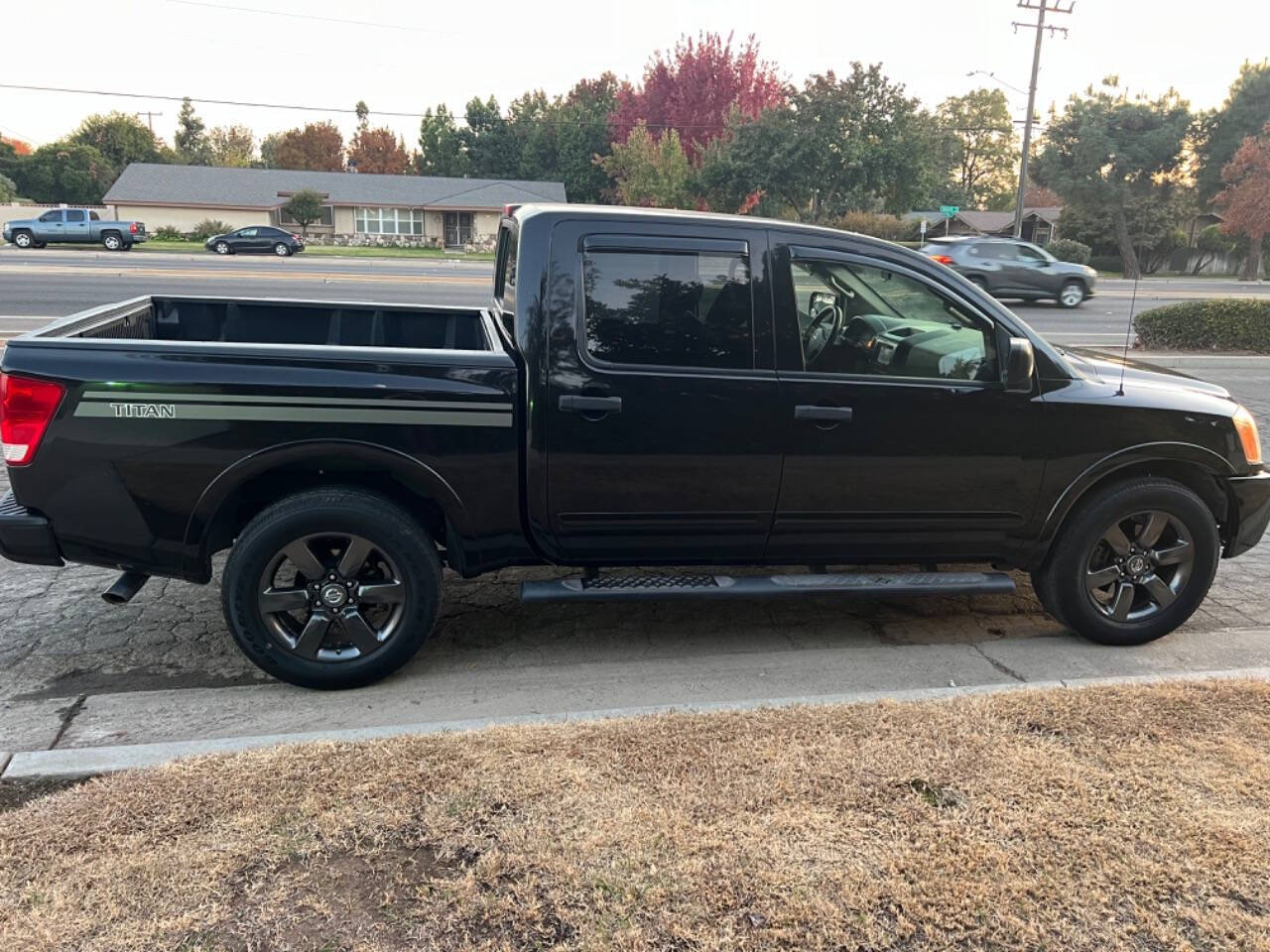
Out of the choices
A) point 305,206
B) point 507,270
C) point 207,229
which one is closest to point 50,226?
point 207,229

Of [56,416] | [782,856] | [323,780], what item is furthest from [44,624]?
[782,856]

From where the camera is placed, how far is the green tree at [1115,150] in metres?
49.1

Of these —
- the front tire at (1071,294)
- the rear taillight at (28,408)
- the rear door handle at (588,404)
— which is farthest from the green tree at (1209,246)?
the rear taillight at (28,408)

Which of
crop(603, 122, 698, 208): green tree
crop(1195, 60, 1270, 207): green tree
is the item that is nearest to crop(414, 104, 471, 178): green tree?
crop(603, 122, 698, 208): green tree

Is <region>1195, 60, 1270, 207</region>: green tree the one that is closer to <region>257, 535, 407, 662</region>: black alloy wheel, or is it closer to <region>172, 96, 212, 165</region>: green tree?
<region>257, 535, 407, 662</region>: black alloy wheel

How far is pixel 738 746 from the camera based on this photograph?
3.32m

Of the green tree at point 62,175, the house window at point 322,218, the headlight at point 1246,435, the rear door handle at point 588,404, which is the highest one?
the green tree at point 62,175

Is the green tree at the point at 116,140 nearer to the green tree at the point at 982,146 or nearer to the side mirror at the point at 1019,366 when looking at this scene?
the green tree at the point at 982,146

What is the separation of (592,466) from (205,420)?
1517mm

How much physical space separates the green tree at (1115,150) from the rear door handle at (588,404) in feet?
172

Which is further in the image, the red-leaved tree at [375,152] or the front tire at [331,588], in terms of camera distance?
the red-leaved tree at [375,152]

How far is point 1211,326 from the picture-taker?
15273 mm

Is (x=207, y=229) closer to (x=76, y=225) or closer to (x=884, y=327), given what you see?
(x=76, y=225)

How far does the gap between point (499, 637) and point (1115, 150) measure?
5400cm
